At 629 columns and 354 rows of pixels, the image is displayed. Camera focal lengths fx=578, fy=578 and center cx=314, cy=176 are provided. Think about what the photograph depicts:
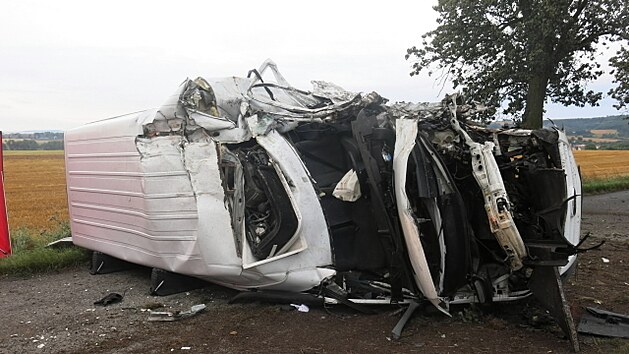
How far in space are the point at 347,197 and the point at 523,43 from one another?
10188 mm

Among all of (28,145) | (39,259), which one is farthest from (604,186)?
(28,145)

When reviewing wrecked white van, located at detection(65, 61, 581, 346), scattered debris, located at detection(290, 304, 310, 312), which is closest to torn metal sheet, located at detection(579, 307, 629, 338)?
wrecked white van, located at detection(65, 61, 581, 346)

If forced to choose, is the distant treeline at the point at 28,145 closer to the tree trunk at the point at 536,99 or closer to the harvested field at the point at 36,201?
the harvested field at the point at 36,201

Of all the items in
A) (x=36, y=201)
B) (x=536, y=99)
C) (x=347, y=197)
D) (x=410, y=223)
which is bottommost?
(x=36, y=201)

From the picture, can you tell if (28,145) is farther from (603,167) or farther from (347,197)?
(347,197)

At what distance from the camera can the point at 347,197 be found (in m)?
4.61

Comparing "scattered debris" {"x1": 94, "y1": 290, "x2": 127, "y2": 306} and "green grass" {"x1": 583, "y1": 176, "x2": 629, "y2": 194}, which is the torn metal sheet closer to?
"scattered debris" {"x1": 94, "y1": 290, "x2": 127, "y2": 306}

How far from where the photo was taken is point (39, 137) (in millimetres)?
55625

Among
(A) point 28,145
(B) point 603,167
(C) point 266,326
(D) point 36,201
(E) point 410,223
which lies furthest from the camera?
(A) point 28,145

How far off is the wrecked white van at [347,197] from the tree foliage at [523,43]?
350 inches

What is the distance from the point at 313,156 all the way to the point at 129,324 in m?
2.04

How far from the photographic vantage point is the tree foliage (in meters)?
12.7

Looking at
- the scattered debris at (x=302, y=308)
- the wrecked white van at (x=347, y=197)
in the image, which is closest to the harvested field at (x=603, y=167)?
A: the wrecked white van at (x=347, y=197)

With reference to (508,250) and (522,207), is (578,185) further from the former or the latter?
(508,250)
